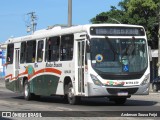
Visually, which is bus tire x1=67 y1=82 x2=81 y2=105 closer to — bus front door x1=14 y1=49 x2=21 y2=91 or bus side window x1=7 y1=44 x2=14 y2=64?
bus front door x1=14 y1=49 x2=21 y2=91

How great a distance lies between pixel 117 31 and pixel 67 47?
7.97 feet

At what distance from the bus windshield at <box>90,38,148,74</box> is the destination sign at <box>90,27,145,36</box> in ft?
0.90

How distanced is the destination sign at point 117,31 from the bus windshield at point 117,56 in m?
0.28

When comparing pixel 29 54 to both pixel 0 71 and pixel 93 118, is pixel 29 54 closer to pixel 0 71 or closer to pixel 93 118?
pixel 93 118

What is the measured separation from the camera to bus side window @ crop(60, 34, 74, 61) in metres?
20.4

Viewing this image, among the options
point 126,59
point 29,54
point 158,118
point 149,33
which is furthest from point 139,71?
point 149,33

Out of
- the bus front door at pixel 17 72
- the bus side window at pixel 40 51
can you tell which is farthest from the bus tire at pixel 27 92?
the bus side window at pixel 40 51

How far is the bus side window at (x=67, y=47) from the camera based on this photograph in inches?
804

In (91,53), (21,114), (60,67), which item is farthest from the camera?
(60,67)

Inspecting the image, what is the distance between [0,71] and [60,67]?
Answer: 62039mm

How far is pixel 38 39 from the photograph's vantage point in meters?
23.8

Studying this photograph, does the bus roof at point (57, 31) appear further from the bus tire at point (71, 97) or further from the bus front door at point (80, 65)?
the bus tire at point (71, 97)

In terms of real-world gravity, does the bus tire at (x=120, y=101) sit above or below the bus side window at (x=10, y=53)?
below

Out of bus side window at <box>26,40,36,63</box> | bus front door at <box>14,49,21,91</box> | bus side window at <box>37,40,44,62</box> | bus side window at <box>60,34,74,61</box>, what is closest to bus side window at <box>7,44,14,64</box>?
bus front door at <box>14,49,21,91</box>
